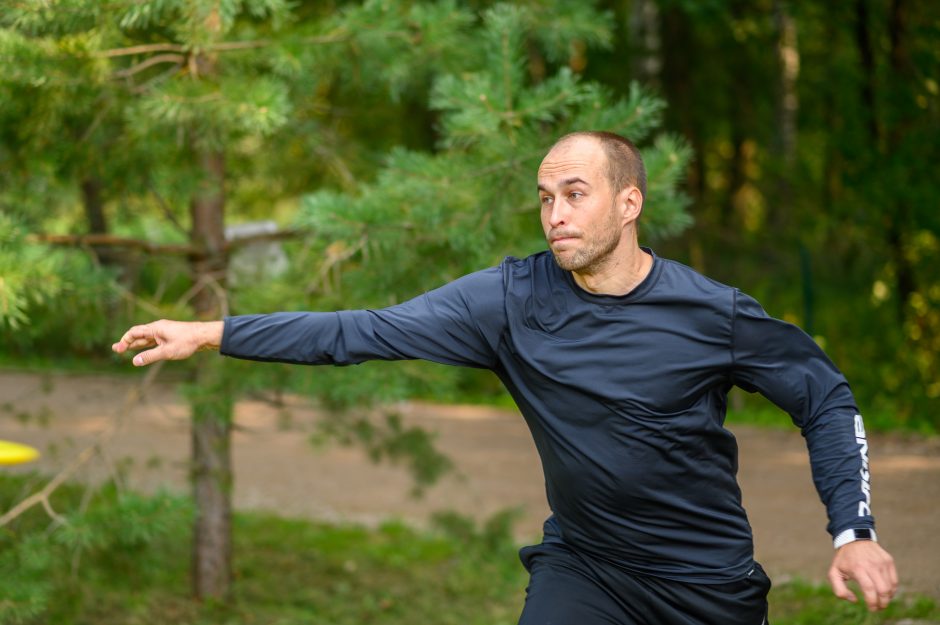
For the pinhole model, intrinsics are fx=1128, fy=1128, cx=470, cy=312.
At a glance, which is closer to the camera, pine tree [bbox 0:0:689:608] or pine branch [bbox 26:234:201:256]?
pine tree [bbox 0:0:689:608]

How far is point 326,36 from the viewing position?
5.48 meters

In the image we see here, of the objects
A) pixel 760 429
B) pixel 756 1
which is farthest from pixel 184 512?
pixel 756 1

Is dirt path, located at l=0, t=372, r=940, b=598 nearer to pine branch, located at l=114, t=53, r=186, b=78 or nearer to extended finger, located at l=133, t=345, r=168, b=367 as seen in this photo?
pine branch, located at l=114, t=53, r=186, b=78

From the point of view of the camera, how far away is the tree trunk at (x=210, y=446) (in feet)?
20.8

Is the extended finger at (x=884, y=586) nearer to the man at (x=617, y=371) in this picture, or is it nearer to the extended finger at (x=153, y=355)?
the man at (x=617, y=371)

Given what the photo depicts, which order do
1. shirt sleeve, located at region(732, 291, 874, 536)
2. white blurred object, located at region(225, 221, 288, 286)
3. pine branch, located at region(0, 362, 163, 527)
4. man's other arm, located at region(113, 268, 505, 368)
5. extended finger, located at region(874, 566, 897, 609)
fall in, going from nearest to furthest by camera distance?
extended finger, located at region(874, 566, 897, 609) → shirt sleeve, located at region(732, 291, 874, 536) → man's other arm, located at region(113, 268, 505, 368) → pine branch, located at region(0, 362, 163, 527) → white blurred object, located at region(225, 221, 288, 286)

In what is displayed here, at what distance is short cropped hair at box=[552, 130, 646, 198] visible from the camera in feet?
10.6

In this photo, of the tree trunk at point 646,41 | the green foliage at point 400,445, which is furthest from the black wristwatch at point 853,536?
the tree trunk at point 646,41

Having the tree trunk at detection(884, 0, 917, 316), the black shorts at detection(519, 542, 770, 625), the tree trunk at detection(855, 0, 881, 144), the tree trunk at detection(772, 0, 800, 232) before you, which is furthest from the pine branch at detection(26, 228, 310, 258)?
the tree trunk at detection(772, 0, 800, 232)

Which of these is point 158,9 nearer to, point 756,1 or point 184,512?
point 184,512

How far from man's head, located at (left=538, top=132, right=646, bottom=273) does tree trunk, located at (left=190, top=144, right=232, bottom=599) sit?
3.26 meters

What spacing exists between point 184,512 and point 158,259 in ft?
6.62

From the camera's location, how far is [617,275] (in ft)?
10.5

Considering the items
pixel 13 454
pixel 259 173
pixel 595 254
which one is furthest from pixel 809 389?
pixel 259 173
